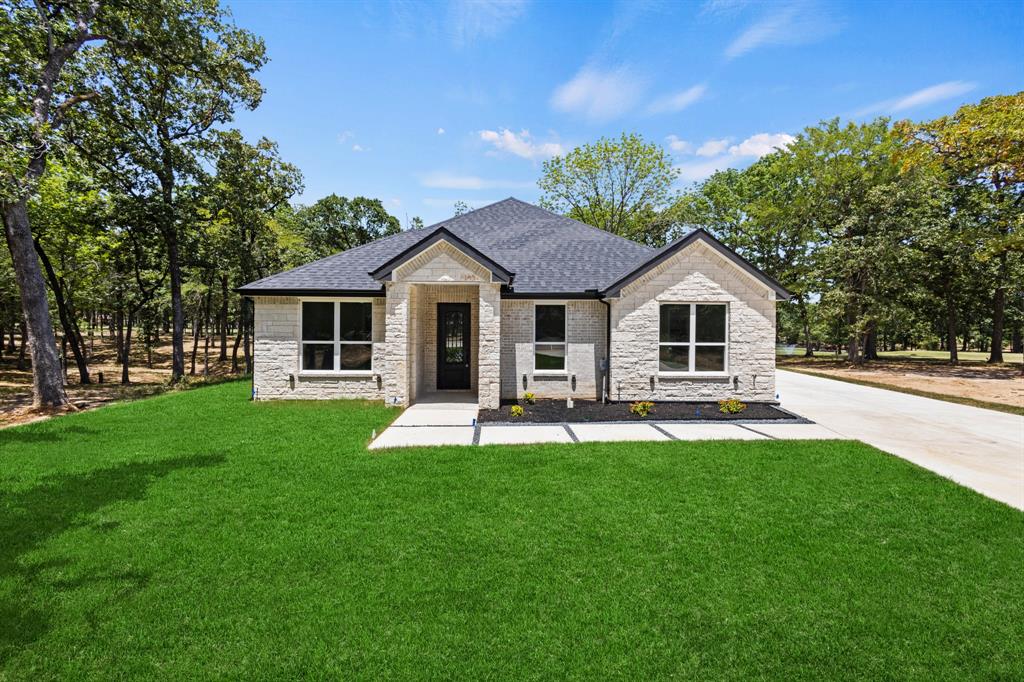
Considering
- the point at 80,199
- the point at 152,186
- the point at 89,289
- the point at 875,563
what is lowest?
the point at 875,563

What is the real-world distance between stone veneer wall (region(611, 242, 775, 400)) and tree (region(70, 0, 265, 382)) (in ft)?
56.4

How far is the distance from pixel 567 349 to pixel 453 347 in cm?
400

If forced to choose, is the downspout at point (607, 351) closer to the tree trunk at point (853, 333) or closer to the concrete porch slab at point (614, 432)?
the concrete porch slab at point (614, 432)

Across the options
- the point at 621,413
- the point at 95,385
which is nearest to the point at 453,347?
the point at 621,413

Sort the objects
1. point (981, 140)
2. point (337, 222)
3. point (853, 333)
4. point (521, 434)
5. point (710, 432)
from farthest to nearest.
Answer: point (337, 222) → point (853, 333) → point (981, 140) → point (710, 432) → point (521, 434)

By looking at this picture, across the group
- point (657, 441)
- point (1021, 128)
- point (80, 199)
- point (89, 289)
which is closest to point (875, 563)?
point (657, 441)

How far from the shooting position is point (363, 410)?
1189 cm

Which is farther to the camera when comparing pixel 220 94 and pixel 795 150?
pixel 795 150

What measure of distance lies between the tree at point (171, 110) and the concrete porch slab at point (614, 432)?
17255 mm

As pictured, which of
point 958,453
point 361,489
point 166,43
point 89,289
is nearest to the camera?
point 361,489

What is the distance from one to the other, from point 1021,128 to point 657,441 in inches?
801

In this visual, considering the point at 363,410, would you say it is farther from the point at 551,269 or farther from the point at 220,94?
the point at 220,94

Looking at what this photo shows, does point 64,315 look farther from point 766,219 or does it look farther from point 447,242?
point 766,219

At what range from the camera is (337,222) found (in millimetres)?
43250
